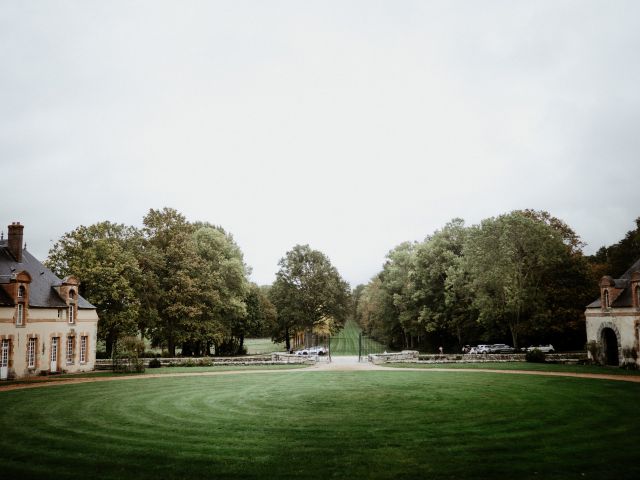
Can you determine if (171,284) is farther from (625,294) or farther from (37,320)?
(625,294)

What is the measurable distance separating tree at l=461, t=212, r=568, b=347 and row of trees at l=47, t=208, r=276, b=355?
2897 centimetres

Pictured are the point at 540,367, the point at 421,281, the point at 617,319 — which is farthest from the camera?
the point at 421,281

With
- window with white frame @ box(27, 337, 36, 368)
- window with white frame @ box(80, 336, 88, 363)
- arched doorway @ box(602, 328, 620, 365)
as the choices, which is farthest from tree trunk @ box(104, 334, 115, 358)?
arched doorway @ box(602, 328, 620, 365)

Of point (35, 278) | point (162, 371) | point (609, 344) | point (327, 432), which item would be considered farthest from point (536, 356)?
point (35, 278)

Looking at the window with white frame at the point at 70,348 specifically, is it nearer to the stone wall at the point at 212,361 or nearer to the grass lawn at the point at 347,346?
the stone wall at the point at 212,361

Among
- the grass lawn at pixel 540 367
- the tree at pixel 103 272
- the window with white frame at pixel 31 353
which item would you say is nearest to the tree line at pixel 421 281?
the tree at pixel 103 272

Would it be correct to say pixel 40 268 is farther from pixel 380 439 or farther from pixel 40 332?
pixel 380 439

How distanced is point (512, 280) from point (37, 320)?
145 ft

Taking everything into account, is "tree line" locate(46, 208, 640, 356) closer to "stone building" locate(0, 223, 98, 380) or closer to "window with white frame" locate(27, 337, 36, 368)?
"stone building" locate(0, 223, 98, 380)

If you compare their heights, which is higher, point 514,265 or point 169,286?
point 514,265

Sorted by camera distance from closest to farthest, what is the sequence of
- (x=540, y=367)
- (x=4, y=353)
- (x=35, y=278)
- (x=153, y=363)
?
1. (x=4, y=353)
2. (x=540, y=367)
3. (x=35, y=278)
4. (x=153, y=363)

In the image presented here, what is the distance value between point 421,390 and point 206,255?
40.5 m

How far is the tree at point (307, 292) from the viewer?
69562 millimetres

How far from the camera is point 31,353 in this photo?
1506 inches
